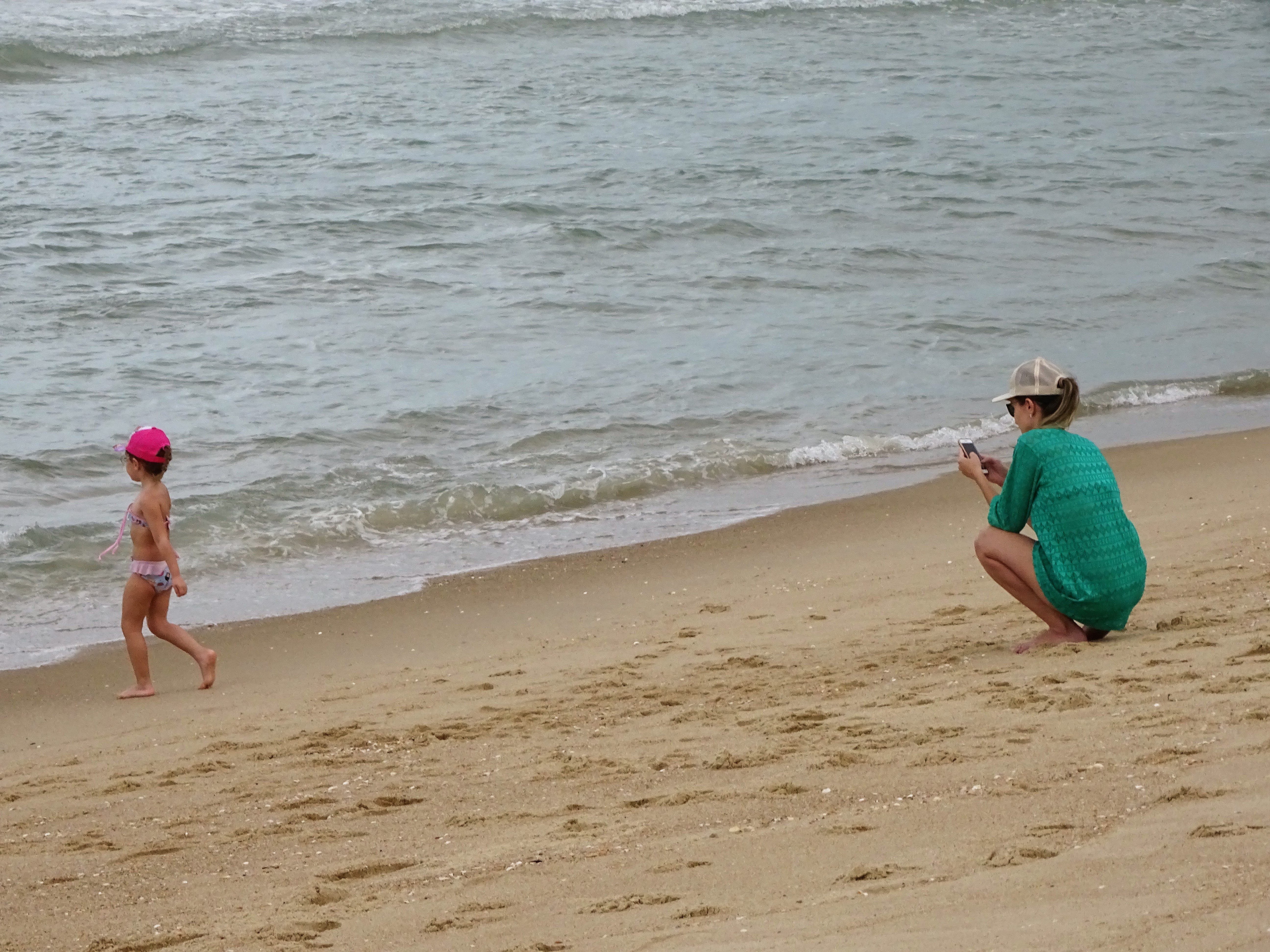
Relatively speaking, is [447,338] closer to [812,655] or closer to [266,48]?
[812,655]

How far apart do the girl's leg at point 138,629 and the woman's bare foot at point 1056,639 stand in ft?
11.8

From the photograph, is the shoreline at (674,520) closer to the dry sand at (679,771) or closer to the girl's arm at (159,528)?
the dry sand at (679,771)

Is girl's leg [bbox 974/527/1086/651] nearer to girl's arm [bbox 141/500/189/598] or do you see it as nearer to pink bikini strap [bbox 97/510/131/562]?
girl's arm [bbox 141/500/189/598]

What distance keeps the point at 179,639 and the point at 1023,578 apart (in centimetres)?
354

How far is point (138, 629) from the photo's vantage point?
21.2 ft

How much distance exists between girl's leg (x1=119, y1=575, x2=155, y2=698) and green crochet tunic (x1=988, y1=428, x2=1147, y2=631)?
144 inches

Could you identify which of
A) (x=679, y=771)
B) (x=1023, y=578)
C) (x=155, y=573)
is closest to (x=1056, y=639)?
(x=1023, y=578)

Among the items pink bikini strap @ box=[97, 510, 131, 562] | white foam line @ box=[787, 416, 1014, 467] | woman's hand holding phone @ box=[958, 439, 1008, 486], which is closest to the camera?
woman's hand holding phone @ box=[958, 439, 1008, 486]

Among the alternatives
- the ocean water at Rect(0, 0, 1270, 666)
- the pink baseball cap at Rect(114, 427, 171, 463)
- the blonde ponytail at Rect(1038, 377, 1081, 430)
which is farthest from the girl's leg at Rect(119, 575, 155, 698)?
the blonde ponytail at Rect(1038, 377, 1081, 430)

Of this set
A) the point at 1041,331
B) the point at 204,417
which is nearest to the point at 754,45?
the point at 1041,331

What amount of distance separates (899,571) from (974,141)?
15002mm

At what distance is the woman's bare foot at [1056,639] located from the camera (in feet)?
17.8

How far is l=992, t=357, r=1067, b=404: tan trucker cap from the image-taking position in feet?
17.4

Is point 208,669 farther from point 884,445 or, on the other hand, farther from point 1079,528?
point 884,445
